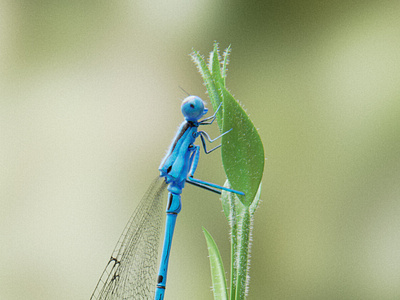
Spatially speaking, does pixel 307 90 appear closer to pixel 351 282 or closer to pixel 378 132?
pixel 378 132

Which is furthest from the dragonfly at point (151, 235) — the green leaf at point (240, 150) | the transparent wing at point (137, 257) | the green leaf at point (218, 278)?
the green leaf at point (240, 150)

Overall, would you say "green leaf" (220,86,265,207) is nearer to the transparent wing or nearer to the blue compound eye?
the blue compound eye

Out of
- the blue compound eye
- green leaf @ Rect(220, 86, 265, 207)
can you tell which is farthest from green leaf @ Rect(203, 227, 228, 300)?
the blue compound eye

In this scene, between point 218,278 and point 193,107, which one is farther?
point 193,107

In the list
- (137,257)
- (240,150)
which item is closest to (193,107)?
(240,150)

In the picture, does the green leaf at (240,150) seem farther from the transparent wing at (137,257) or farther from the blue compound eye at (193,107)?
the transparent wing at (137,257)

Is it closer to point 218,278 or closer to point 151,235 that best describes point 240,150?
point 218,278
